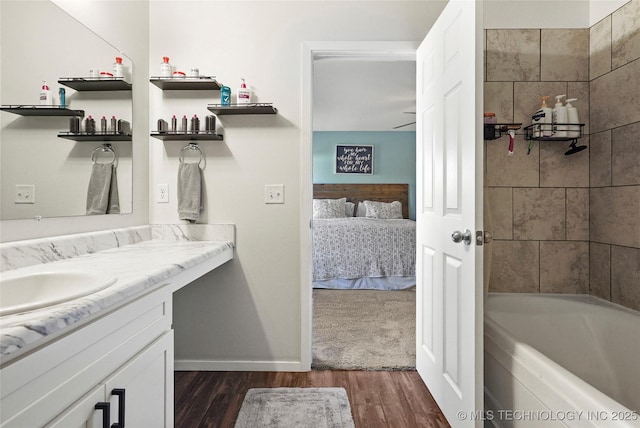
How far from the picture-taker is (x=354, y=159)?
7020 millimetres

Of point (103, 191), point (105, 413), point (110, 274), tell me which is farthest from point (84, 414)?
point (103, 191)

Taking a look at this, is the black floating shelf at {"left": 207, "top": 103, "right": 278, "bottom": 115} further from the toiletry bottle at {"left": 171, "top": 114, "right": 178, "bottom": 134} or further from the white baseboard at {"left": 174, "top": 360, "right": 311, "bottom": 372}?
the white baseboard at {"left": 174, "top": 360, "right": 311, "bottom": 372}

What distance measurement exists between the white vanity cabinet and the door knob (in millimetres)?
1145

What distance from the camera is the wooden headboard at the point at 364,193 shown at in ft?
22.6

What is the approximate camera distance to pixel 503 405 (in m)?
1.48

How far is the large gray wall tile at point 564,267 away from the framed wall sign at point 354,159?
4988 millimetres

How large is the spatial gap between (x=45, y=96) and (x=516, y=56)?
237cm

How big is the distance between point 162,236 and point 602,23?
9.20 ft

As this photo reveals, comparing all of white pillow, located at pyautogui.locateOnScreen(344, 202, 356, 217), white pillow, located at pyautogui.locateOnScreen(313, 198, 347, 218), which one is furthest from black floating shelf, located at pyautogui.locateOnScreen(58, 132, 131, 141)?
white pillow, located at pyautogui.locateOnScreen(344, 202, 356, 217)

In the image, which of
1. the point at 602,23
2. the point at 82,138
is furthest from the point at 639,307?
the point at 82,138

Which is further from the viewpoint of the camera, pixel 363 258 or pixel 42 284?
pixel 363 258

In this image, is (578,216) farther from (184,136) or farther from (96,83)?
(96,83)

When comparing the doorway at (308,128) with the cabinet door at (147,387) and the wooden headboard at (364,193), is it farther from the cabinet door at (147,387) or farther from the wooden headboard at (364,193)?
the wooden headboard at (364,193)

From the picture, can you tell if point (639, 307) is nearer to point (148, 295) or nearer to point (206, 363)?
point (148, 295)
